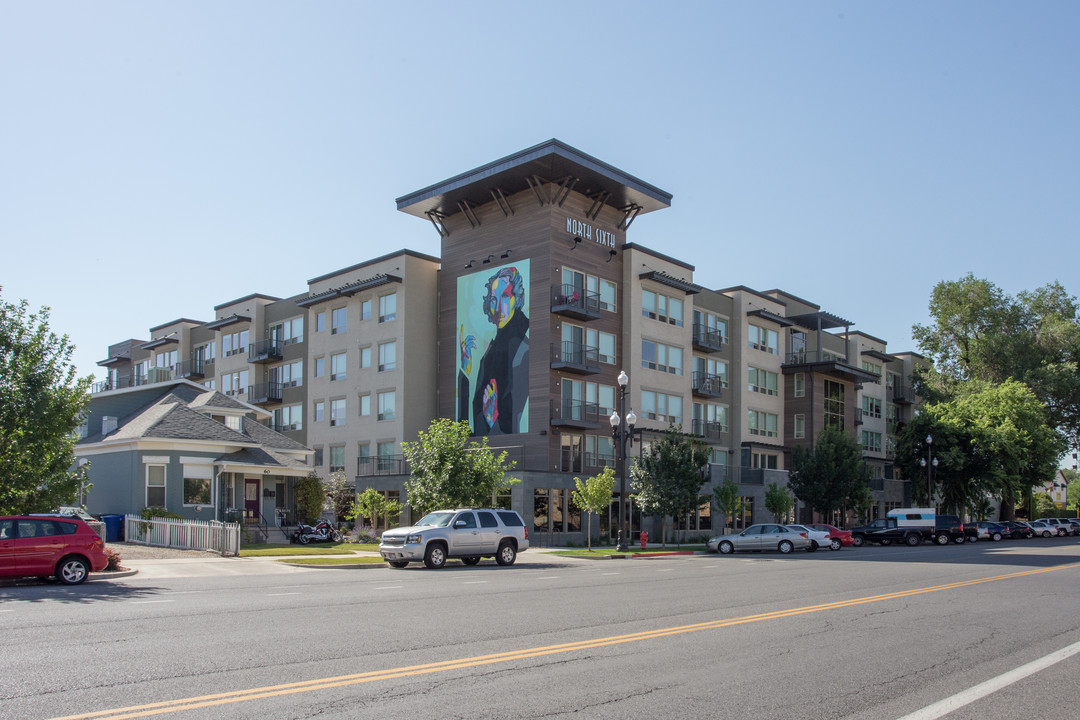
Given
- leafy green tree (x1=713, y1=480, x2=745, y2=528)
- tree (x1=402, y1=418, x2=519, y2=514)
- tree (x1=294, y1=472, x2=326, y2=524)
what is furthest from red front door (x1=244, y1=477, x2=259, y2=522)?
leafy green tree (x1=713, y1=480, x2=745, y2=528)

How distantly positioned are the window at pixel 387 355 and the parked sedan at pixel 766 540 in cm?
2098

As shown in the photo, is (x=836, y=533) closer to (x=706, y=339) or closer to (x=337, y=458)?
(x=706, y=339)

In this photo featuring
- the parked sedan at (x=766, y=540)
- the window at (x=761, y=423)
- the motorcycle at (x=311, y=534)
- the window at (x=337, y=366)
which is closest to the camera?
the motorcycle at (x=311, y=534)

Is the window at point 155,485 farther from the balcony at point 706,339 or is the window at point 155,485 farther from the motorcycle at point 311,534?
the balcony at point 706,339

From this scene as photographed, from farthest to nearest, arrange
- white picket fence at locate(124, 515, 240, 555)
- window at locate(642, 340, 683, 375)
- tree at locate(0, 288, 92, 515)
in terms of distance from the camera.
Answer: window at locate(642, 340, 683, 375), white picket fence at locate(124, 515, 240, 555), tree at locate(0, 288, 92, 515)

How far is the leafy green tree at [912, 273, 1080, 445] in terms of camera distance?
232 ft

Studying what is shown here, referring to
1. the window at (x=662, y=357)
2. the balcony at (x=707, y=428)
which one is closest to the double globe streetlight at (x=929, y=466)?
the balcony at (x=707, y=428)

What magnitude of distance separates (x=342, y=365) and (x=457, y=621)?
42.8 meters

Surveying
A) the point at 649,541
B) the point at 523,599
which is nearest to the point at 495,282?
the point at 649,541

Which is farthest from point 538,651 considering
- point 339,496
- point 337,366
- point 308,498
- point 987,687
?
point 337,366

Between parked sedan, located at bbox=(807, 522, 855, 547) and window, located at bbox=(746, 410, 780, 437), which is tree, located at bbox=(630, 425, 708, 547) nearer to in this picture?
parked sedan, located at bbox=(807, 522, 855, 547)

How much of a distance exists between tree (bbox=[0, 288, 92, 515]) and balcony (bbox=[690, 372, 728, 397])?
36259 mm

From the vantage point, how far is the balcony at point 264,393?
58.3 meters

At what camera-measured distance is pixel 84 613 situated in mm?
13734
